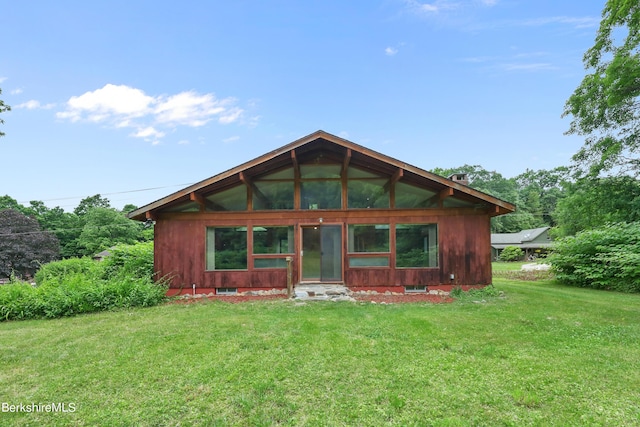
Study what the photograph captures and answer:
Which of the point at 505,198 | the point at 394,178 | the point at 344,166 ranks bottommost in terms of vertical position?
the point at 394,178

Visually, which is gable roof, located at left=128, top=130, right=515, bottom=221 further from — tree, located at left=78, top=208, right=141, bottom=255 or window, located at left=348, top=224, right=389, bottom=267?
tree, located at left=78, top=208, right=141, bottom=255

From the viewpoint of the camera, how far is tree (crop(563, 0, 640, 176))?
469 inches

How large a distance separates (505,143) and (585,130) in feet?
26.6

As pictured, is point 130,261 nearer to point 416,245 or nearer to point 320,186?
point 320,186

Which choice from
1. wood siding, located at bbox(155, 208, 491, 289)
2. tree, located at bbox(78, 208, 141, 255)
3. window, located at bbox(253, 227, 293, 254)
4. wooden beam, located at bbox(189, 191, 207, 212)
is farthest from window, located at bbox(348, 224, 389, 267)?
tree, located at bbox(78, 208, 141, 255)

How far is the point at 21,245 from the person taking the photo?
2766 centimetres

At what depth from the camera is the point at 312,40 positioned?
14.6 metres

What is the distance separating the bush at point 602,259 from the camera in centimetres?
902

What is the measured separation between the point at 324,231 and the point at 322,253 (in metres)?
0.63

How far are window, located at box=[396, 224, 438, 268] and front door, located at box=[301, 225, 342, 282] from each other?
66.1 inches

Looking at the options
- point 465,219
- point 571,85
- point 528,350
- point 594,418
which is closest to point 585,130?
point 571,85

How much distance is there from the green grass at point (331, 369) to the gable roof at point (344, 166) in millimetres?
3154

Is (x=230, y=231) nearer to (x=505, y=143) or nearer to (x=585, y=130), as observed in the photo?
(x=585, y=130)

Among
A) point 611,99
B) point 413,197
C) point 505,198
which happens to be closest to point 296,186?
point 413,197
